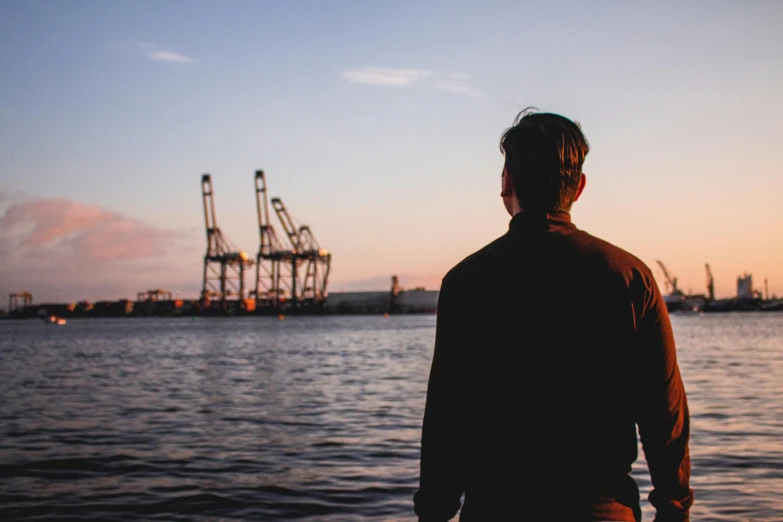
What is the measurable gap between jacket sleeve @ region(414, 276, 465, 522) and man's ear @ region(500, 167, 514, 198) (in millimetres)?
269

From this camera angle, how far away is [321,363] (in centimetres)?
2412

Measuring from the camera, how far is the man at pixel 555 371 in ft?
5.30

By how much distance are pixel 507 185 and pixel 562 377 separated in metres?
0.49

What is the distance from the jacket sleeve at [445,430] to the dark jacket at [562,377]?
1cm

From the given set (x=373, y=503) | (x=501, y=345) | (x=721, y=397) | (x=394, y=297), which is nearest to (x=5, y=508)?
(x=373, y=503)

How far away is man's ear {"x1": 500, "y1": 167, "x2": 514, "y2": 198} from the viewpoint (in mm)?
1792

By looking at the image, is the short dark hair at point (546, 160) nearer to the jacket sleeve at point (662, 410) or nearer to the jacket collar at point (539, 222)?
the jacket collar at point (539, 222)

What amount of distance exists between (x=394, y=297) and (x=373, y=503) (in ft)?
426

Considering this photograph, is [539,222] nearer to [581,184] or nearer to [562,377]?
[581,184]

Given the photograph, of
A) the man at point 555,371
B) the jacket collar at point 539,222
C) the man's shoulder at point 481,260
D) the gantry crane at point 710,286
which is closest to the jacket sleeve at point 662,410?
the man at point 555,371

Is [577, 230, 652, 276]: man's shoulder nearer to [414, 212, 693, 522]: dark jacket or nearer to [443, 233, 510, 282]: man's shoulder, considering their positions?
[414, 212, 693, 522]: dark jacket

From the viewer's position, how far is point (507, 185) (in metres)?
1.81

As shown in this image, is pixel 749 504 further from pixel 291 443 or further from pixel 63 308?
pixel 63 308

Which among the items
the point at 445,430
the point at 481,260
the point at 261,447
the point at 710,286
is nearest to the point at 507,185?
the point at 481,260
